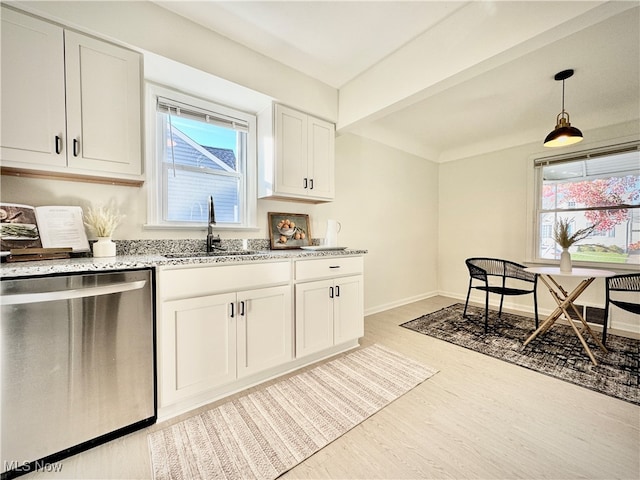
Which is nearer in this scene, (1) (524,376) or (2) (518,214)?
(1) (524,376)

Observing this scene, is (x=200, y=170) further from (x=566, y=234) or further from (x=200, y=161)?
(x=566, y=234)

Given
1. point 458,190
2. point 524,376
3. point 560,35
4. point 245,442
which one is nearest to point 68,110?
point 245,442

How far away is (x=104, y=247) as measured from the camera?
1715mm

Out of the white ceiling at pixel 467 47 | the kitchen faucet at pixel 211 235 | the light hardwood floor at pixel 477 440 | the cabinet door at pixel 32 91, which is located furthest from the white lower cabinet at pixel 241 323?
the white ceiling at pixel 467 47

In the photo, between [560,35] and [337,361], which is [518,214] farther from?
[337,361]

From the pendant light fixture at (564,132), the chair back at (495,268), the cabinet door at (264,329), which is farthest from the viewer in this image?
the chair back at (495,268)

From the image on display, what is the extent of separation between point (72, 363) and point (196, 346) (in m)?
0.58

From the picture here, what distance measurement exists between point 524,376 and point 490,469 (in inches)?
46.2

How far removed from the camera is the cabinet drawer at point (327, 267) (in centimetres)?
219

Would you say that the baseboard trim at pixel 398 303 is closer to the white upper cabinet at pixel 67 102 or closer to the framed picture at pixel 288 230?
the framed picture at pixel 288 230

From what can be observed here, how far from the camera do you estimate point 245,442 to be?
1.43 meters

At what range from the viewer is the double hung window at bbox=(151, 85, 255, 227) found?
2191 mm

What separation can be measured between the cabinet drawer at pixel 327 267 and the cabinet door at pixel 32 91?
167cm

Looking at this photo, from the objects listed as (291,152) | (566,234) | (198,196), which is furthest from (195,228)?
(566,234)
